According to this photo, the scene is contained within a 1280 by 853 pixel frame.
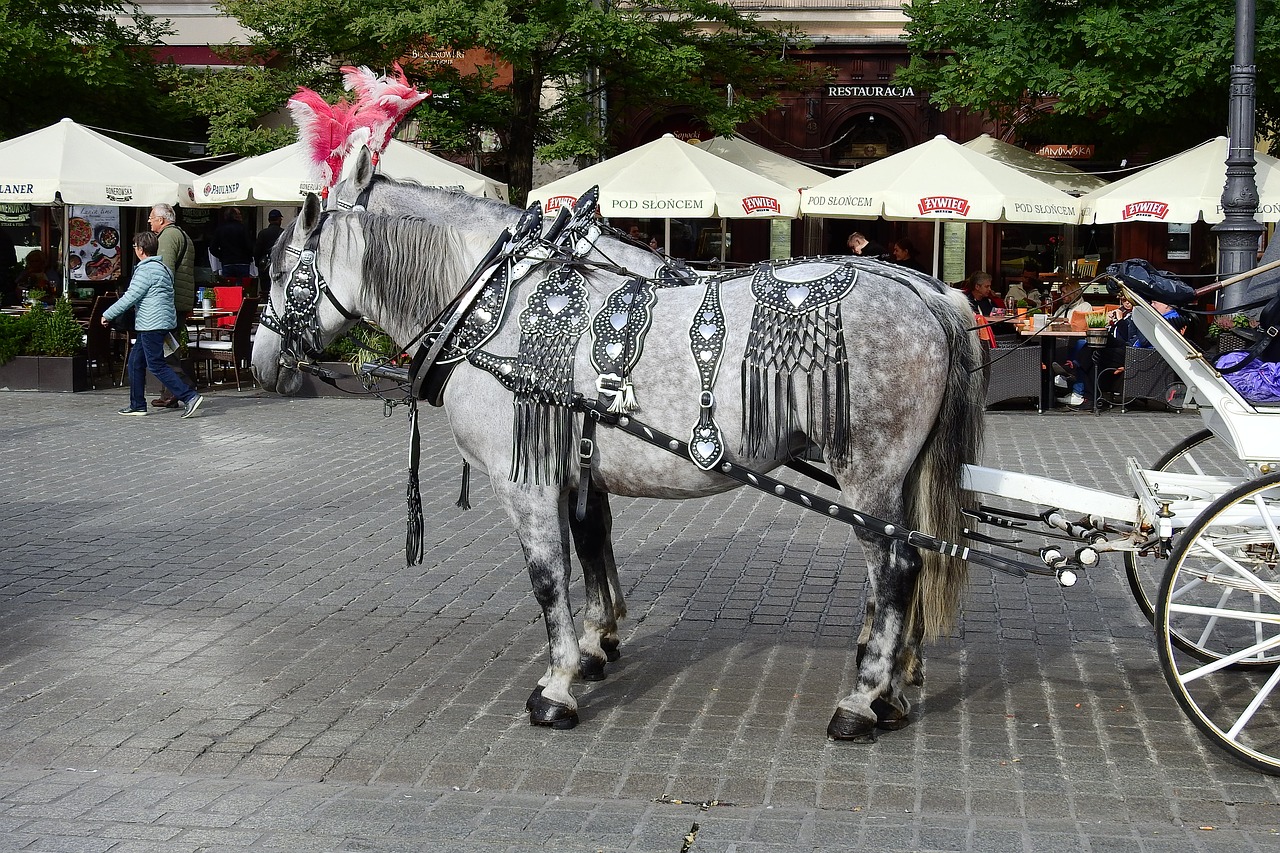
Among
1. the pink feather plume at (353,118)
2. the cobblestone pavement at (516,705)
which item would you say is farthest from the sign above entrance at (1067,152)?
the pink feather plume at (353,118)

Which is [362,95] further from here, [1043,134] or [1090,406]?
[1043,134]

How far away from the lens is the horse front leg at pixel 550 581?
4.90 m

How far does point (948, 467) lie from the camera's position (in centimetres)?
478

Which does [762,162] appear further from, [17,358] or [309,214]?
[309,214]

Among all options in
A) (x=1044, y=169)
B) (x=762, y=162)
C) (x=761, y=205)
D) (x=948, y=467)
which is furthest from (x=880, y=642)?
(x=762, y=162)

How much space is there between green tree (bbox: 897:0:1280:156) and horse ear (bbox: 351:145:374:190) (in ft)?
39.4

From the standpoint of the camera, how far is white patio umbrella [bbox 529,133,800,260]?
47.8 ft

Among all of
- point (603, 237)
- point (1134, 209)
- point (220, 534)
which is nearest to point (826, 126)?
point (1134, 209)

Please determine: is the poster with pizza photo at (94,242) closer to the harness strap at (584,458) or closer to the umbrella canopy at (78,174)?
the umbrella canopy at (78,174)

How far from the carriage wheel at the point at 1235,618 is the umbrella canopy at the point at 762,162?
1207 cm

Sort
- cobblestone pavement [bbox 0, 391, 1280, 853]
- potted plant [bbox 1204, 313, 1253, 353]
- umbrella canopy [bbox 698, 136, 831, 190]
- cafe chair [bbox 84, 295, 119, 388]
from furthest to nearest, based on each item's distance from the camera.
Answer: umbrella canopy [bbox 698, 136, 831, 190] → cafe chair [bbox 84, 295, 119, 388] → potted plant [bbox 1204, 313, 1253, 353] → cobblestone pavement [bbox 0, 391, 1280, 853]

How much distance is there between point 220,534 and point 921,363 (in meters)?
5.00

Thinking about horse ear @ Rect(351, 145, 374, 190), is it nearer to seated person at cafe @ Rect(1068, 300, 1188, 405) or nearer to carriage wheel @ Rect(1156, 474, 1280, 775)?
carriage wheel @ Rect(1156, 474, 1280, 775)

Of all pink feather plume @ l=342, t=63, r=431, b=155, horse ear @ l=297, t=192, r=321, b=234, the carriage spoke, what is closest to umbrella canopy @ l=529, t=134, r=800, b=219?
pink feather plume @ l=342, t=63, r=431, b=155
